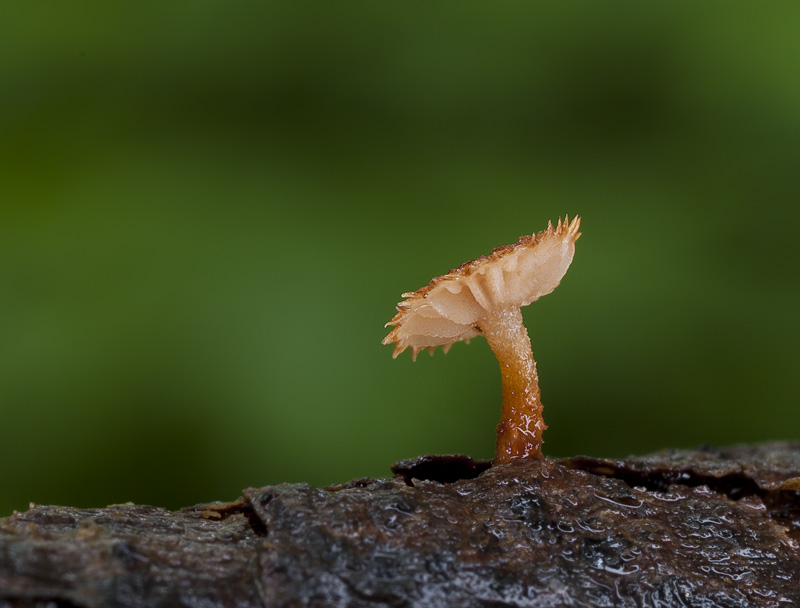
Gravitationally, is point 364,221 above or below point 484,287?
above

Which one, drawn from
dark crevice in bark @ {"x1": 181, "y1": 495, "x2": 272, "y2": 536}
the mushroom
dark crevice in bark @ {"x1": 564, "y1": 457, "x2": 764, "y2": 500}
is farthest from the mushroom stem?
dark crevice in bark @ {"x1": 181, "y1": 495, "x2": 272, "y2": 536}

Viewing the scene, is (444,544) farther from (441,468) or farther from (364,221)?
(364,221)

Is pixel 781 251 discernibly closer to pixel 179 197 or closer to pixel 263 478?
pixel 263 478

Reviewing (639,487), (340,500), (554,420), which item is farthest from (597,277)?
(340,500)

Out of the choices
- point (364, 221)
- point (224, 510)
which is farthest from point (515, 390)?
point (364, 221)

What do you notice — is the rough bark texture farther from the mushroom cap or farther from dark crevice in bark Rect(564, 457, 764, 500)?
the mushroom cap

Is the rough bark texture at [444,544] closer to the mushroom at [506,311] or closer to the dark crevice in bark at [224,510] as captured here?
the dark crevice in bark at [224,510]
